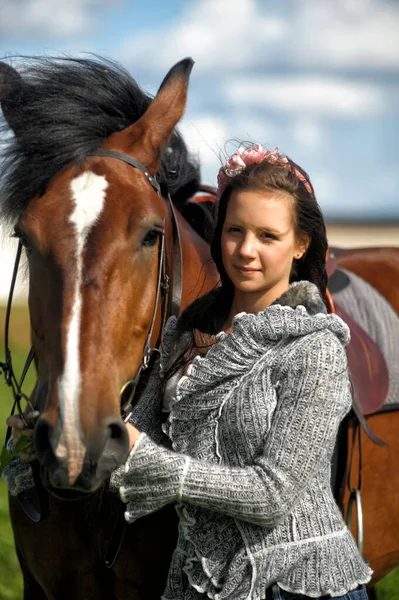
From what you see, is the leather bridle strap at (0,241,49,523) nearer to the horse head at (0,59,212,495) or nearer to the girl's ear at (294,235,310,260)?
the horse head at (0,59,212,495)

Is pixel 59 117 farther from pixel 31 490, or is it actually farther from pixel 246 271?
pixel 31 490

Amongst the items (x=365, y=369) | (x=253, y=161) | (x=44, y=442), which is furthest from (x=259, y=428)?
(x=365, y=369)

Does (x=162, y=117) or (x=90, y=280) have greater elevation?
(x=162, y=117)

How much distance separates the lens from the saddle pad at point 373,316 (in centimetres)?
419

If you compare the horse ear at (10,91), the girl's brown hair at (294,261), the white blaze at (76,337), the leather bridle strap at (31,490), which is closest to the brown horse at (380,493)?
the girl's brown hair at (294,261)

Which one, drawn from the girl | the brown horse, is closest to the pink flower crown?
the girl

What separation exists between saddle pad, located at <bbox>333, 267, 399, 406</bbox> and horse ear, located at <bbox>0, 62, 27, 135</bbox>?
197cm

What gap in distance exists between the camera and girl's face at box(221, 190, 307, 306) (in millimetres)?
2439

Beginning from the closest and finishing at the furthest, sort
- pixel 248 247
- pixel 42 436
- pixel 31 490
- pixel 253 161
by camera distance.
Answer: pixel 42 436 < pixel 248 247 < pixel 253 161 < pixel 31 490

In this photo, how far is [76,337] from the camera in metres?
2.22

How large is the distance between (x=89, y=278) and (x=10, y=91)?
81cm

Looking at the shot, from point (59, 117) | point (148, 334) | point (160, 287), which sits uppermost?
point (59, 117)

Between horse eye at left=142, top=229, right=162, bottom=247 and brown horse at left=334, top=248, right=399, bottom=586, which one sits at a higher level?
horse eye at left=142, top=229, right=162, bottom=247

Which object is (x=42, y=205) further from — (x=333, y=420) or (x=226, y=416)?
(x=333, y=420)
